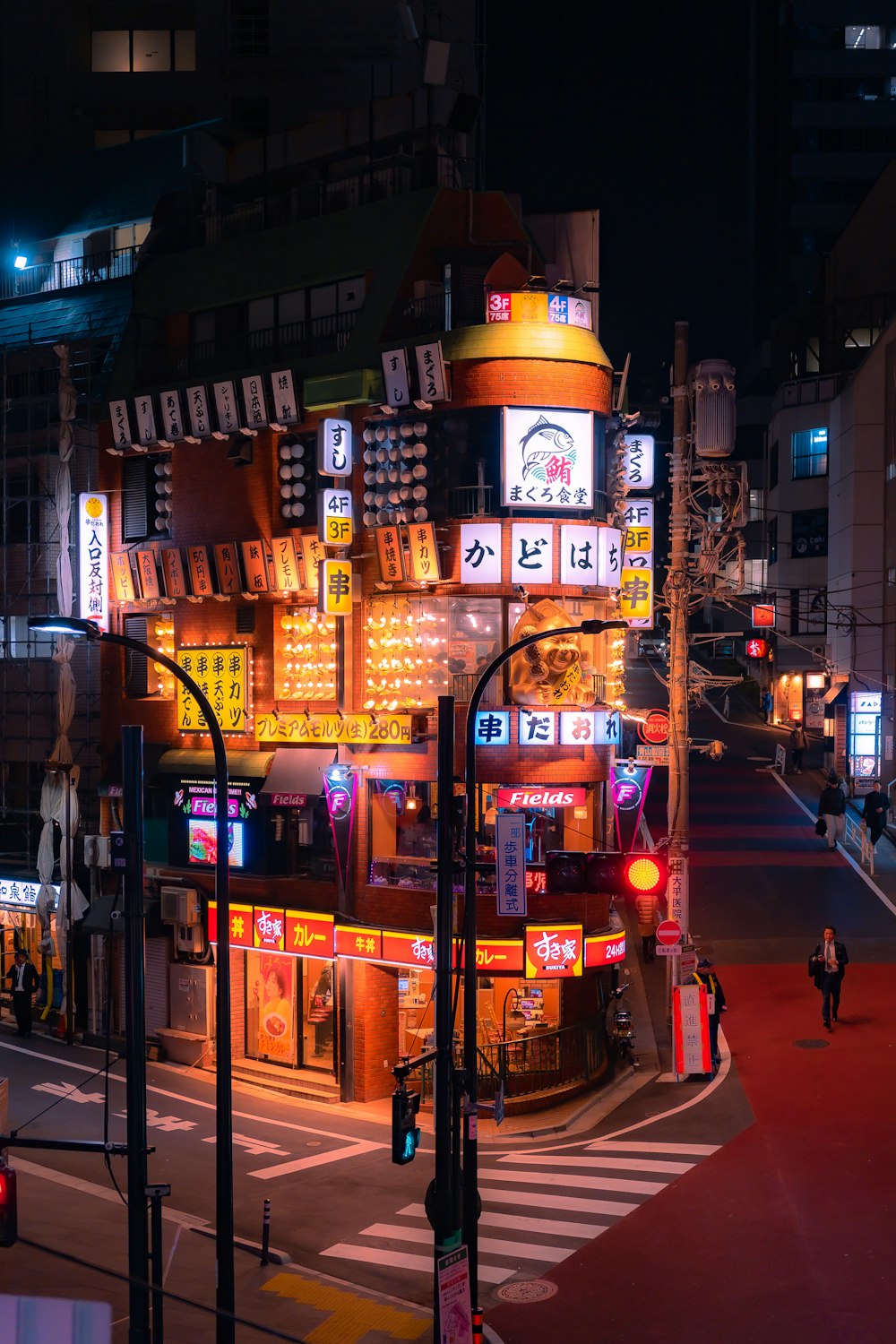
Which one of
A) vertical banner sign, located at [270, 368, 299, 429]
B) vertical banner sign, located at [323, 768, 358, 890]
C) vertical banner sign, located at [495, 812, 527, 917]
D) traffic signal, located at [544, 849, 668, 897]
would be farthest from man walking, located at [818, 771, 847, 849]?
vertical banner sign, located at [270, 368, 299, 429]

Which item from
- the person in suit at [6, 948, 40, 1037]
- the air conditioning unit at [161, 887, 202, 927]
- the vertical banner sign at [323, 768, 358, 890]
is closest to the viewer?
the vertical banner sign at [323, 768, 358, 890]

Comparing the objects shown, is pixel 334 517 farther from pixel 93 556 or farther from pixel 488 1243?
pixel 488 1243

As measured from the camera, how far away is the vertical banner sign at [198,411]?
32031 mm

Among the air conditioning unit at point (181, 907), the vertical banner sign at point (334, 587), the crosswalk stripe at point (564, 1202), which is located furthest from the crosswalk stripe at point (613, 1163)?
the vertical banner sign at point (334, 587)

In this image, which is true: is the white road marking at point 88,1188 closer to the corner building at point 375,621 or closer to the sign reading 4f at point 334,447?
the corner building at point 375,621

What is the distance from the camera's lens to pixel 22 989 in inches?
1372

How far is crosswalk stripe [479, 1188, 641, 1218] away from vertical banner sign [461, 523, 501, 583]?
38.4ft

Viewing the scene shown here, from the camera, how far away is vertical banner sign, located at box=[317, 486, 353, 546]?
2862cm

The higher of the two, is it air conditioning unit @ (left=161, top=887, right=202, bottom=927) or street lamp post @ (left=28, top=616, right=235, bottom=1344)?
street lamp post @ (left=28, top=616, right=235, bottom=1344)

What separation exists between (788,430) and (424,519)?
1853 inches

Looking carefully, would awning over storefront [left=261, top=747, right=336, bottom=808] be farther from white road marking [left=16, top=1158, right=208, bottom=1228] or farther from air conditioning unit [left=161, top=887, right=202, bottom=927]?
white road marking [left=16, top=1158, right=208, bottom=1228]

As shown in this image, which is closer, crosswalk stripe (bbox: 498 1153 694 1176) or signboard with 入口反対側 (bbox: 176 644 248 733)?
crosswalk stripe (bbox: 498 1153 694 1176)

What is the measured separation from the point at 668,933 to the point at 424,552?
Result: 9.31m

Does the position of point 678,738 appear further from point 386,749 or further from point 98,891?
point 98,891
